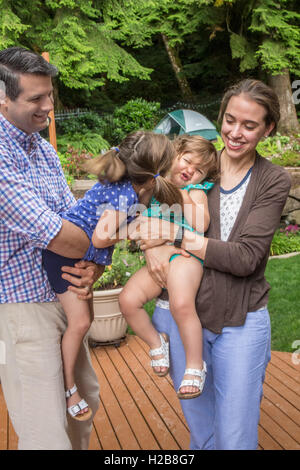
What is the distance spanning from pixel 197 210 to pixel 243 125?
32 cm

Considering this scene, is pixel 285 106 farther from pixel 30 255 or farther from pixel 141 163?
pixel 30 255

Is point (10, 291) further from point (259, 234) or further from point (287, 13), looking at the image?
point (287, 13)

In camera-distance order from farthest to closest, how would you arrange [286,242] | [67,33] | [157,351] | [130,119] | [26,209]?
1. [130,119]
2. [67,33]
3. [286,242]
4. [157,351]
5. [26,209]

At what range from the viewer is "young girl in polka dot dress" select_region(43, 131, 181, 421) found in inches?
62.9

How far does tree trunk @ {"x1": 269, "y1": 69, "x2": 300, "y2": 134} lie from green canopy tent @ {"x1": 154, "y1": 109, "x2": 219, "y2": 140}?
5.08 feet

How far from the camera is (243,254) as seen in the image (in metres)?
1.57

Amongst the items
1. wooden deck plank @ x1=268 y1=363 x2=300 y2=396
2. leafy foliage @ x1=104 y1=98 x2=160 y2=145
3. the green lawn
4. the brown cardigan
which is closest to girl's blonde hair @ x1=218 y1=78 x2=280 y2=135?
the brown cardigan

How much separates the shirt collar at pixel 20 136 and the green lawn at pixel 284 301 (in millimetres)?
2992

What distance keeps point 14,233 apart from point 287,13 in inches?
449

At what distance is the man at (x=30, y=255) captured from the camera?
1.46 m

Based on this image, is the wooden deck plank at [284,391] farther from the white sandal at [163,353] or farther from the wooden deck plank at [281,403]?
the white sandal at [163,353]

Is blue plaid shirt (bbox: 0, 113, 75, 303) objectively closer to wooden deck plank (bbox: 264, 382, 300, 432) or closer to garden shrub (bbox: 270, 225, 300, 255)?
wooden deck plank (bbox: 264, 382, 300, 432)

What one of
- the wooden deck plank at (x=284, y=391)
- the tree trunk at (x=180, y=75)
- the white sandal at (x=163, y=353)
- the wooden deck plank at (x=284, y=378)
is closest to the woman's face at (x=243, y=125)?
the white sandal at (x=163, y=353)

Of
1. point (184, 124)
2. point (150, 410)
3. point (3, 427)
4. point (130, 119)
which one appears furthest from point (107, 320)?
point (130, 119)
